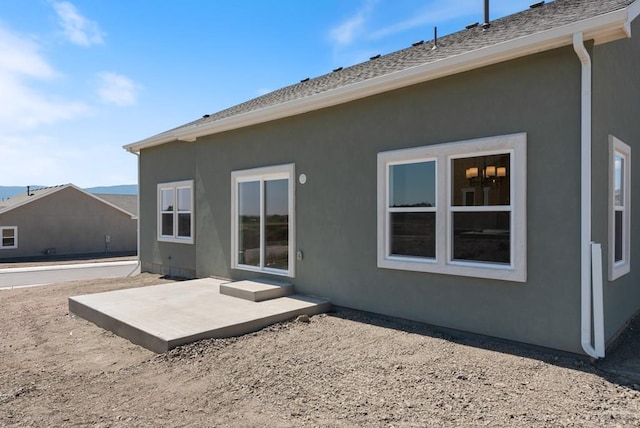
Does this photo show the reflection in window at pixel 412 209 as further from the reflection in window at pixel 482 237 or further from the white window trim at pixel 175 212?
the white window trim at pixel 175 212

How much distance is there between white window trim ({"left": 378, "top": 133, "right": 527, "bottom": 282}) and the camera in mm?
4664

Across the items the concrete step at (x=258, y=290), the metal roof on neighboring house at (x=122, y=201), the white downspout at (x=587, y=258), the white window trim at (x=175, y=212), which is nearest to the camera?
the white downspout at (x=587, y=258)

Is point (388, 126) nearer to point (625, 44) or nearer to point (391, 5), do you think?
point (625, 44)

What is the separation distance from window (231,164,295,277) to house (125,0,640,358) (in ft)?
0.16

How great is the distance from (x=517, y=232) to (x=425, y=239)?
1300 millimetres

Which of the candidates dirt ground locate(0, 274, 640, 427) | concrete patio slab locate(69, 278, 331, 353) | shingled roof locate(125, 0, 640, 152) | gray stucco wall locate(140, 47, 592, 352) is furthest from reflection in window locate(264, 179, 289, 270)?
dirt ground locate(0, 274, 640, 427)

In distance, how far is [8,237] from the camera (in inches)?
898

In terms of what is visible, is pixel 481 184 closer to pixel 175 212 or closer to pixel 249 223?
pixel 249 223

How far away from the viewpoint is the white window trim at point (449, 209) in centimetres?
466

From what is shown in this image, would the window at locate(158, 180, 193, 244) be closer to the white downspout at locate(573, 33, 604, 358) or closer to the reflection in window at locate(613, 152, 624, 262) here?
the white downspout at locate(573, 33, 604, 358)

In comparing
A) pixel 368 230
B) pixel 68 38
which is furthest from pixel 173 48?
pixel 368 230

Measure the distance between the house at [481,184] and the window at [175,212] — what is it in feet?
11.4

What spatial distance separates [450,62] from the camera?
5027 mm

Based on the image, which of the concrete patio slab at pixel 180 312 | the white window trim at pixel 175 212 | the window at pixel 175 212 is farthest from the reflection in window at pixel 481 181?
the window at pixel 175 212
